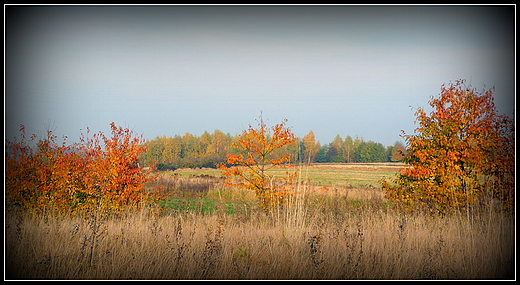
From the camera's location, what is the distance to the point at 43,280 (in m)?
3.02

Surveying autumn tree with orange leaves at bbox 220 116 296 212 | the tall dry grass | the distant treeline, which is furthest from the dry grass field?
autumn tree with orange leaves at bbox 220 116 296 212

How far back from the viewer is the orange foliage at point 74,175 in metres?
6.07

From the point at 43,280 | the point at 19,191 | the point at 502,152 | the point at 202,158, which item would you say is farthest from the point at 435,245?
the point at 202,158

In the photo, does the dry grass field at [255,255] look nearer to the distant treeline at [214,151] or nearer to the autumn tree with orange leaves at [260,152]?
the distant treeline at [214,151]

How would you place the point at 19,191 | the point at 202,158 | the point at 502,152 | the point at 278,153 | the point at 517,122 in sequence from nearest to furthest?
the point at 517,122 < the point at 502,152 < the point at 19,191 < the point at 278,153 < the point at 202,158

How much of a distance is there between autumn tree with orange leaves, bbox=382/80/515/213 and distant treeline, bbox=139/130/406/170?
941mm

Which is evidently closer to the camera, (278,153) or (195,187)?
(278,153)

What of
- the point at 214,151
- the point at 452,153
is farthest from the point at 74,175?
the point at 214,151

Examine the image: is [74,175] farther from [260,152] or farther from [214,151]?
[214,151]

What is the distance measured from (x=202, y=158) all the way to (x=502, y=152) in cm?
3399

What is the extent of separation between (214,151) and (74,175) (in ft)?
103

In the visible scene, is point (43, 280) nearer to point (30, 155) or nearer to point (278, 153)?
point (30, 155)


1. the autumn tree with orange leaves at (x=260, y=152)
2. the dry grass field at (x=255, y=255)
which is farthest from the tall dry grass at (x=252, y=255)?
the autumn tree with orange leaves at (x=260, y=152)

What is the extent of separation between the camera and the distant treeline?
36.4ft
